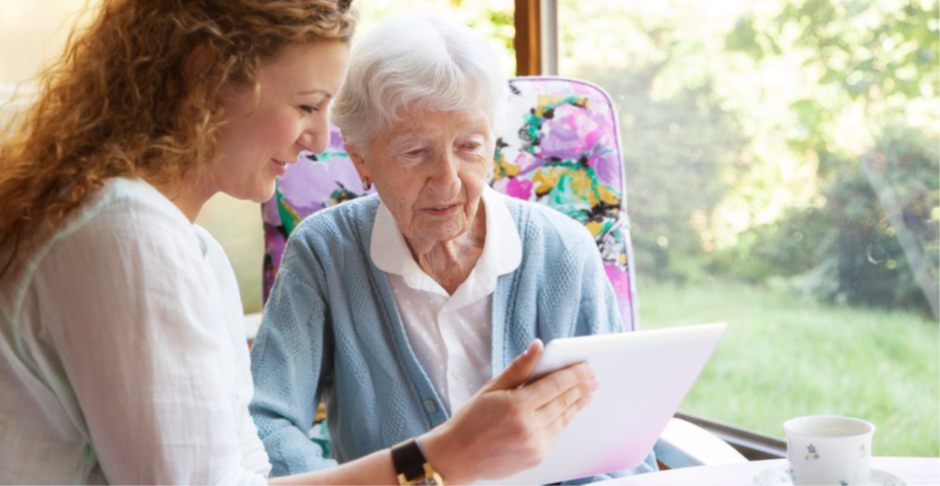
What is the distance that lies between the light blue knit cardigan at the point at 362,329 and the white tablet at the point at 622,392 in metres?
0.19

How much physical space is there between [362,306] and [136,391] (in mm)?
736

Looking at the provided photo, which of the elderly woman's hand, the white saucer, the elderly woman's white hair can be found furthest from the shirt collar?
the white saucer

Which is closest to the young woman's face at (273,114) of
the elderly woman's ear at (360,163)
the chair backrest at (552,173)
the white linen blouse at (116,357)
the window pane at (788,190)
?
the white linen blouse at (116,357)

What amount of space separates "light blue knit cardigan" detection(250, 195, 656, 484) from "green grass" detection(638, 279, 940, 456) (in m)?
1.01

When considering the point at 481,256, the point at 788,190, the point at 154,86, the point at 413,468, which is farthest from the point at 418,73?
the point at 788,190

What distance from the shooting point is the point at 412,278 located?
5.23ft

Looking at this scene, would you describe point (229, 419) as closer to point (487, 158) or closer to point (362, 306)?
point (362, 306)

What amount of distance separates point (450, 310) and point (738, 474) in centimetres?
58

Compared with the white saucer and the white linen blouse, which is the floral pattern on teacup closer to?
the white saucer

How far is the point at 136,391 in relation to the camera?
873 millimetres

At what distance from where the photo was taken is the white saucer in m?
1.04

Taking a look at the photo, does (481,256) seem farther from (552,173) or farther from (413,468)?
(413,468)

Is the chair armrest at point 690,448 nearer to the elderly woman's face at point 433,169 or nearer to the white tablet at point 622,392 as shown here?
the white tablet at point 622,392

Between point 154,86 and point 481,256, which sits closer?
point 154,86
